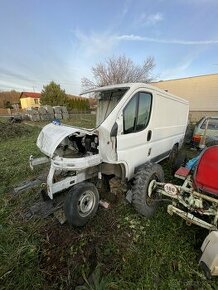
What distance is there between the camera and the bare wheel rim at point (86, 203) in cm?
275

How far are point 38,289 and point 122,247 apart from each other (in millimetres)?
1160

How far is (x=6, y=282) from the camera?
204cm

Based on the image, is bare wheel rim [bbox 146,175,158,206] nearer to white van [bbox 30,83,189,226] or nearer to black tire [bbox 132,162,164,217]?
black tire [bbox 132,162,164,217]

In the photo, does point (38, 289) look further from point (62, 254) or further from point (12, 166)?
point (12, 166)

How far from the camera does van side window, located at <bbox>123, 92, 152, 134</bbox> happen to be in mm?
3027

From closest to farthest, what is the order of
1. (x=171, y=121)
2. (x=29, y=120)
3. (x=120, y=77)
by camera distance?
(x=171, y=121) → (x=29, y=120) → (x=120, y=77)

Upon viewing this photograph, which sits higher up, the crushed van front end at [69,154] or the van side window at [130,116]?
the van side window at [130,116]

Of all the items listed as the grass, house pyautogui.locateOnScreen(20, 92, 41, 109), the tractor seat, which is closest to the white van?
the grass

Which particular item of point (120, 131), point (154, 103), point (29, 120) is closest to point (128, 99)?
point (120, 131)

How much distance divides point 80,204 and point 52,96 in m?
38.0

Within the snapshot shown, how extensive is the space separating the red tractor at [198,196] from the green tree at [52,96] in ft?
120

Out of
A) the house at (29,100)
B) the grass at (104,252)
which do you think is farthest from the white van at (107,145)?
the house at (29,100)

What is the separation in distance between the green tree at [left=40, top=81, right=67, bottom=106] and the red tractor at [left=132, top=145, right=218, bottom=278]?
1437 inches

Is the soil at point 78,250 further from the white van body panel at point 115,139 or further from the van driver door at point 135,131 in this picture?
the van driver door at point 135,131
